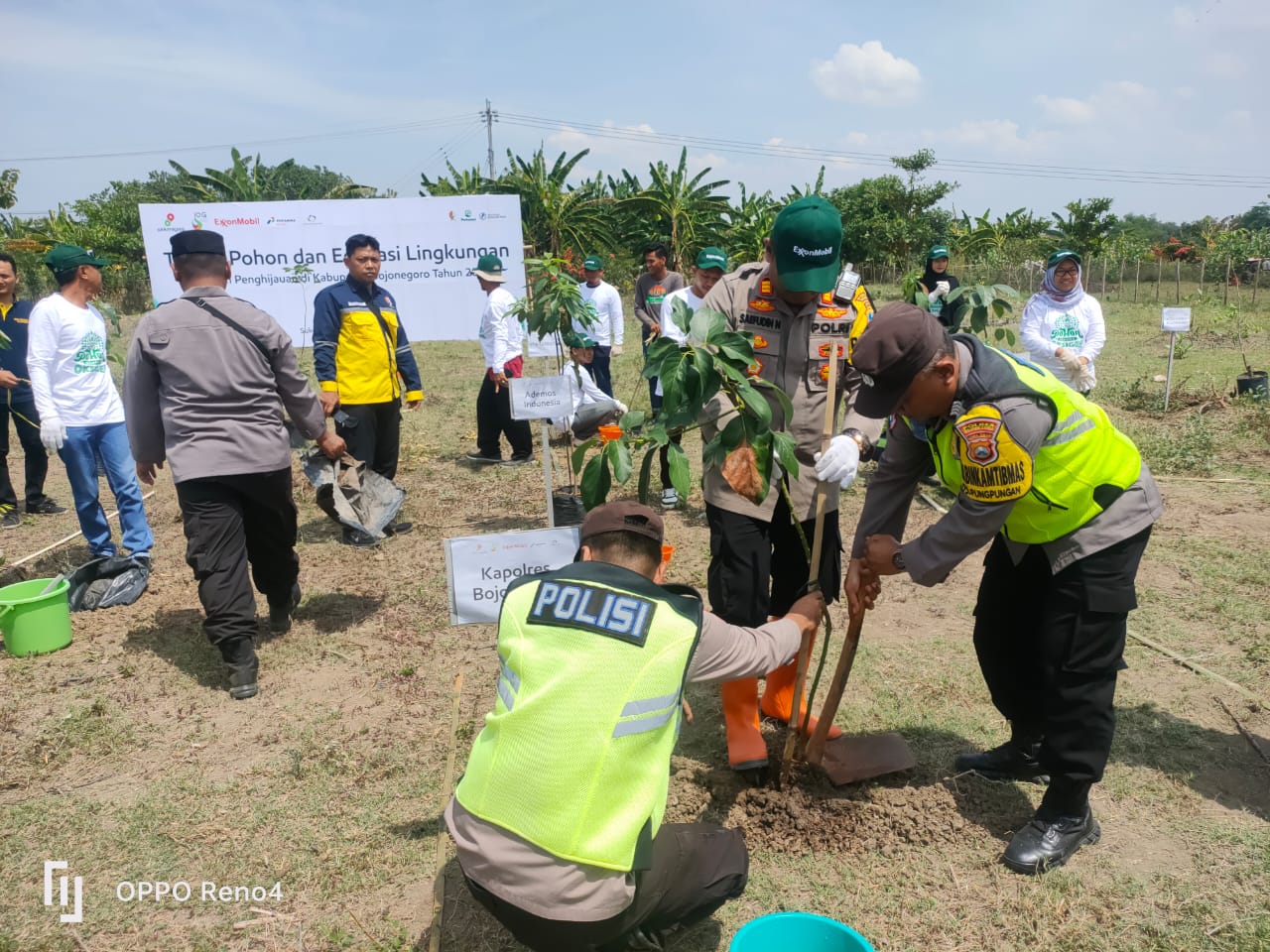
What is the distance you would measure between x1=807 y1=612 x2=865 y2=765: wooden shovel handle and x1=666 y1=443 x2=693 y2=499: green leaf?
0.72 meters

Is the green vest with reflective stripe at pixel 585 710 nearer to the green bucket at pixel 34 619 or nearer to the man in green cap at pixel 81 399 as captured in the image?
the green bucket at pixel 34 619

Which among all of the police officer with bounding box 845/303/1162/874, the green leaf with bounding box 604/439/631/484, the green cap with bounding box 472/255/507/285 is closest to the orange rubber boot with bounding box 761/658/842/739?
the police officer with bounding box 845/303/1162/874

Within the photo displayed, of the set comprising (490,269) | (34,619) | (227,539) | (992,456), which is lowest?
(34,619)

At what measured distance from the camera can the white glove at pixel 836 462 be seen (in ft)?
8.34

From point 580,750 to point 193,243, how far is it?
3118 millimetres

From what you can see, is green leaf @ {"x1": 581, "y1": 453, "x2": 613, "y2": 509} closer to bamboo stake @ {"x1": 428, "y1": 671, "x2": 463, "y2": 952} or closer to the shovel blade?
bamboo stake @ {"x1": 428, "y1": 671, "x2": 463, "y2": 952}

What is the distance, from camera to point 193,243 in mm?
3711

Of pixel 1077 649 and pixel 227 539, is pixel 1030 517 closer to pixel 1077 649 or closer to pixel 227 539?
pixel 1077 649

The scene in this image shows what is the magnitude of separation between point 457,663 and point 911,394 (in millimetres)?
2660

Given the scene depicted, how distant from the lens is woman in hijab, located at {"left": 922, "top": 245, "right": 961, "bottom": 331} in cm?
616

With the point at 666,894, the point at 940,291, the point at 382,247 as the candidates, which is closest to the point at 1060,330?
the point at 940,291

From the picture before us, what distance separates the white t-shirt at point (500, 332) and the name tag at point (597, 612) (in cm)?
549

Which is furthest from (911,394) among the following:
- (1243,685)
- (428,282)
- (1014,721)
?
(428,282)

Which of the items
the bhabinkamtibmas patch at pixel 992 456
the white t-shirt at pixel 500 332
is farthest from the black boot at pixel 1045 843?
the white t-shirt at pixel 500 332
